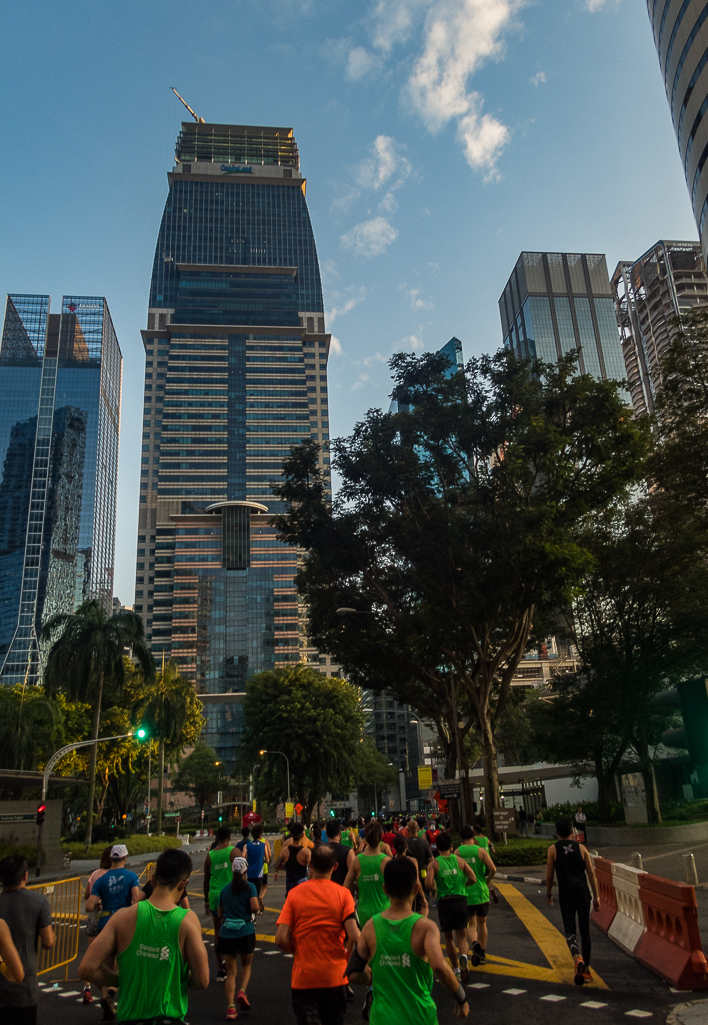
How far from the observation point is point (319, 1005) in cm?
535

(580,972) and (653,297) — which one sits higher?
(653,297)

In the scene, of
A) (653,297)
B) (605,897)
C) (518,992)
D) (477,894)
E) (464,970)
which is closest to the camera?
(518,992)

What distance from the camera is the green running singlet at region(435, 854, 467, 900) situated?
9.21 meters

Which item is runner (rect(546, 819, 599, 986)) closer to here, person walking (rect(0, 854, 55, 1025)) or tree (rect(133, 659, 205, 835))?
person walking (rect(0, 854, 55, 1025))

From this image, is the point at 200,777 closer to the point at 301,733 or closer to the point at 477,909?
the point at 301,733

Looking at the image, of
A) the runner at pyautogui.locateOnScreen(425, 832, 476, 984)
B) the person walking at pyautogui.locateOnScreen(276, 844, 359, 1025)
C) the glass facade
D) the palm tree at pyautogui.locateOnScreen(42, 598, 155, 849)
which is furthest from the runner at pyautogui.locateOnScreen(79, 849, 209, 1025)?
the glass facade

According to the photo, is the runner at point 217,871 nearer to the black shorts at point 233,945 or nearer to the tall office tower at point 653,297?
the black shorts at point 233,945

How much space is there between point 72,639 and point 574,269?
166054 mm

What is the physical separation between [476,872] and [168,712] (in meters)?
45.9

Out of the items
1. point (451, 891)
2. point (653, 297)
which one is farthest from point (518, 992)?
point (653, 297)

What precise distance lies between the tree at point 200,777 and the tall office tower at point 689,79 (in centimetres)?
8101

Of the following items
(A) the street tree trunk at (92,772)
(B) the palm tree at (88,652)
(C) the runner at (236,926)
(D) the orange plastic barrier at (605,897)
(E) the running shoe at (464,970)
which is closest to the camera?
(C) the runner at (236,926)

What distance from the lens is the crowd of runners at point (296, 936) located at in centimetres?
423

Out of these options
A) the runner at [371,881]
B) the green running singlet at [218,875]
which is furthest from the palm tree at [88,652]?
the runner at [371,881]
